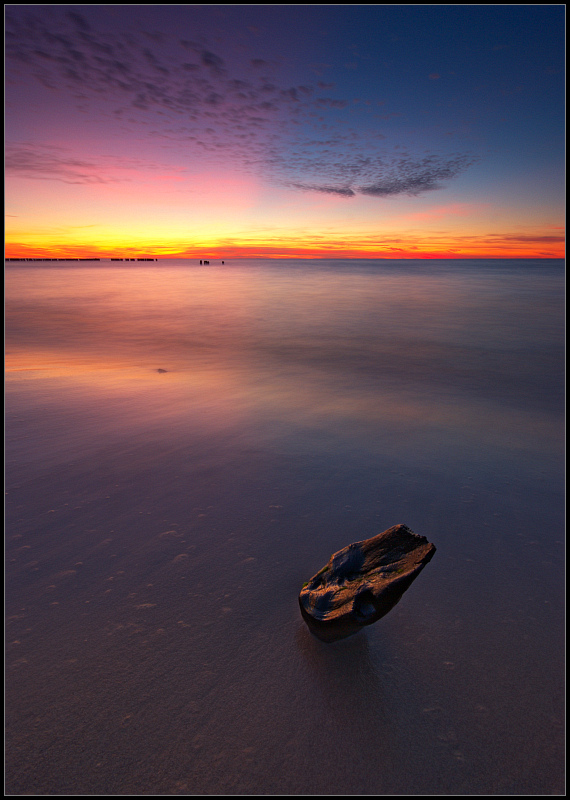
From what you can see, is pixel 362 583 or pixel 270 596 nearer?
pixel 362 583

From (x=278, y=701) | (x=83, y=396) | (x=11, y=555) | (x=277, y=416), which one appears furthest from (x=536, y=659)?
(x=83, y=396)

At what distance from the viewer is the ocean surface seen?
1941 millimetres

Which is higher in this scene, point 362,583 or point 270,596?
point 362,583

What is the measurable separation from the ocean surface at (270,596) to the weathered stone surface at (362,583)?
219 mm

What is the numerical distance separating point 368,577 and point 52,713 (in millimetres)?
1711

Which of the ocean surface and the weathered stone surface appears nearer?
the ocean surface

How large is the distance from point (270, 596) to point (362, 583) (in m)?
0.77

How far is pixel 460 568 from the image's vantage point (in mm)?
3158

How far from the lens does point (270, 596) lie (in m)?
2.83

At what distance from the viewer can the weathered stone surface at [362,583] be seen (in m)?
2.22

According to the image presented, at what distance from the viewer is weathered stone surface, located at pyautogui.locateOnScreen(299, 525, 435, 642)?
2223 millimetres

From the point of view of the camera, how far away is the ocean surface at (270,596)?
194 cm

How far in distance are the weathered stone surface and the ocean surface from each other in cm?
22

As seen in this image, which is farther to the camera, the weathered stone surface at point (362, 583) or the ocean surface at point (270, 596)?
the weathered stone surface at point (362, 583)
